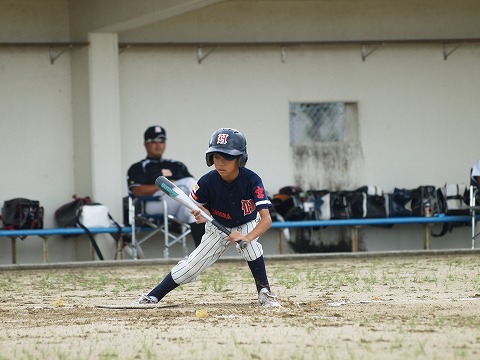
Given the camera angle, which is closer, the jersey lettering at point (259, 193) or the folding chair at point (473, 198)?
the jersey lettering at point (259, 193)

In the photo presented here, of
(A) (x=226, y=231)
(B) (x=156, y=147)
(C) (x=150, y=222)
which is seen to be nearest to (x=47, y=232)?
(C) (x=150, y=222)

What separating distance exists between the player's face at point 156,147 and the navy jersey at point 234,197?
20.6 ft

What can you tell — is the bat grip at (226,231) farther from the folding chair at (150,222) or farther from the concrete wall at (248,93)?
the concrete wall at (248,93)

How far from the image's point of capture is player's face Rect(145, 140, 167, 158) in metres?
15.0

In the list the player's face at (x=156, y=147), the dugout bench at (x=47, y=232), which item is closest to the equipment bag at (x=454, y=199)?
the player's face at (x=156, y=147)

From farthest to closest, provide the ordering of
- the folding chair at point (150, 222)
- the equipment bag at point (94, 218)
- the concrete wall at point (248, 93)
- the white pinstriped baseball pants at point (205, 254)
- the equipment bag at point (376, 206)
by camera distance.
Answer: the equipment bag at point (376, 206)
the concrete wall at point (248, 93)
the equipment bag at point (94, 218)
the folding chair at point (150, 222)
the white pinstriped baseball pants at point (205, 254)

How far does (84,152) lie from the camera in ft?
52.7

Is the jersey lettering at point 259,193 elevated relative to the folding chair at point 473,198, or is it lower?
elevated

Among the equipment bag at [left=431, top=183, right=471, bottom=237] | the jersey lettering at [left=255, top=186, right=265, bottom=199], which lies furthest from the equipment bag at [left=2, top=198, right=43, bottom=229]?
the jersey lettering at [left=255, top=186, right=265, bottom=199]

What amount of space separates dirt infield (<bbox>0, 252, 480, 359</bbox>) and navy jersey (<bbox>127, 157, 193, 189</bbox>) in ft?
8.31

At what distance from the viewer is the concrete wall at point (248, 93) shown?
1603 centimetres

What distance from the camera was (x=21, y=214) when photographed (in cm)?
1517

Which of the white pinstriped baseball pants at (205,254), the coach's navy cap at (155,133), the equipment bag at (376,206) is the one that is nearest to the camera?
the white pinstriped baseball pants at (205,254)

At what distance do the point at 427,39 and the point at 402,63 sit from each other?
0.48 meters
